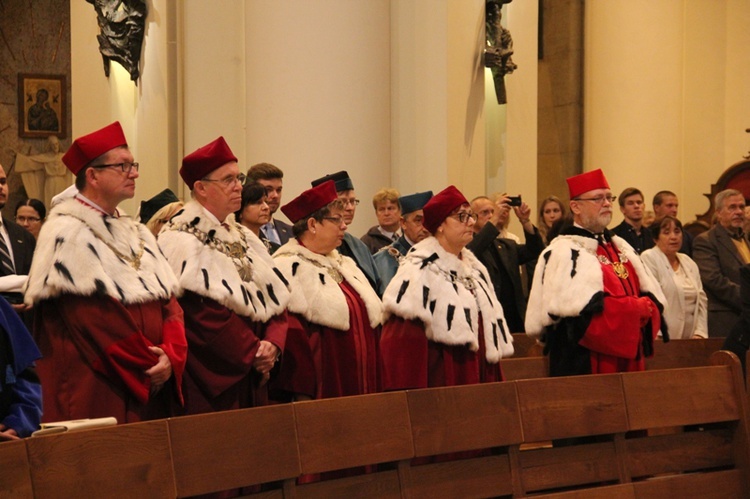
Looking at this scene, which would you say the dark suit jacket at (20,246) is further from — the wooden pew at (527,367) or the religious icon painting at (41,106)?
the religious icon painting at (41,106)

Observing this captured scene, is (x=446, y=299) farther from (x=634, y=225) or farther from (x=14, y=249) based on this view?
(x=634, y=225)

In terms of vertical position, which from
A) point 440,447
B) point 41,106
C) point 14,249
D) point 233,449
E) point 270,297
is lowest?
point 440,447

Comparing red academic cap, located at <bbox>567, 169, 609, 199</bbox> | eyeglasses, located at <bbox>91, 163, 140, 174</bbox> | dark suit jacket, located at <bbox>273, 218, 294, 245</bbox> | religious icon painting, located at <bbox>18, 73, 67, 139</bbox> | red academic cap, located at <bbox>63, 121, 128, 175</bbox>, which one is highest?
religious icon painting, located at <bbox>18, 73, 67, 139</bbox>

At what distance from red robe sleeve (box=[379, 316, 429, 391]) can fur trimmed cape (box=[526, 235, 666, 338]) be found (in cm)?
115

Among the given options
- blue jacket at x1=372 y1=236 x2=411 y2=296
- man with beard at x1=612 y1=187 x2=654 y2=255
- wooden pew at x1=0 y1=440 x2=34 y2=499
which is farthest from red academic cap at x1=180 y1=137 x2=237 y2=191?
man with beard at x1=612 y1=187 x2=654 y2=255

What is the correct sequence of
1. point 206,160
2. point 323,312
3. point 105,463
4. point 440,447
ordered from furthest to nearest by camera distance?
1. point 323,312
2. point 206,160
3. point 440,447
4. point 105,463

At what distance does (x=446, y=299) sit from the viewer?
5.07 meters

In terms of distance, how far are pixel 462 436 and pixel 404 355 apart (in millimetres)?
915

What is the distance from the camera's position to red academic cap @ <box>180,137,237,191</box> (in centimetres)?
457

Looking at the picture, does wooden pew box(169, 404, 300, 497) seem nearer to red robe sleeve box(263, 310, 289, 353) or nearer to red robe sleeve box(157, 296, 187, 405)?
red robe sleeve box(157, 296, 187, 405)

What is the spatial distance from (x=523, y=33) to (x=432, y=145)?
2822 millimetres

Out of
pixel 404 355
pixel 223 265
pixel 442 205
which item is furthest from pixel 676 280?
pixel 223 265

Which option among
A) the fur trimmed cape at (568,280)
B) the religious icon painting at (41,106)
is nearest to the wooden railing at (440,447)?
the fur trimmed cape at (568,280)

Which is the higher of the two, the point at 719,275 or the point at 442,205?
the point at 442,205
